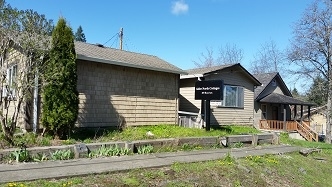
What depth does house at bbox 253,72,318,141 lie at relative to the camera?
25.5m

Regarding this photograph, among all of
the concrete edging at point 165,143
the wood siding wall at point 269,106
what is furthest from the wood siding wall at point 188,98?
→ the wood siding wall at point 269,106

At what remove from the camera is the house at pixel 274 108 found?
83.5 feet

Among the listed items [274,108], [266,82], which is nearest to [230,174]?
[266,82]

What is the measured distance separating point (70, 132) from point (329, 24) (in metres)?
24.3

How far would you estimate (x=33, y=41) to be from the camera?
29.8 feet

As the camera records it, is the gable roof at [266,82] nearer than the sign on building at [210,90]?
No

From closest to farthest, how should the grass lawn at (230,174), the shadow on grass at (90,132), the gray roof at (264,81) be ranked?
the grass lawn at (230,174)
the shadow on grass at (90,132)
the gray roof at (264,81)

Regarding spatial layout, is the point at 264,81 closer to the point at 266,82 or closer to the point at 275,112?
the point at 266,82

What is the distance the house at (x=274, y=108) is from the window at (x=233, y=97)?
5615 millimetres

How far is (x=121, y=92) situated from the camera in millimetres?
13672

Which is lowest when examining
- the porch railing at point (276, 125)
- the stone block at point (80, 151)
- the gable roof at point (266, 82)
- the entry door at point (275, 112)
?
the porch railing at point (276, 125)

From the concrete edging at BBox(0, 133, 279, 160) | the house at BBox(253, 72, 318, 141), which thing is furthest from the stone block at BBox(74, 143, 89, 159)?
the house at BBox(253, 72, 318, 141)

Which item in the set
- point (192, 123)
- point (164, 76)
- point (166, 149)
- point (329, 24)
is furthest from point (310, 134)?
point (166, 149)

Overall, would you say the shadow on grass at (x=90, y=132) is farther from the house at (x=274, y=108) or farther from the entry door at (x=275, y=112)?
the entry door at (x=275, y=112)
